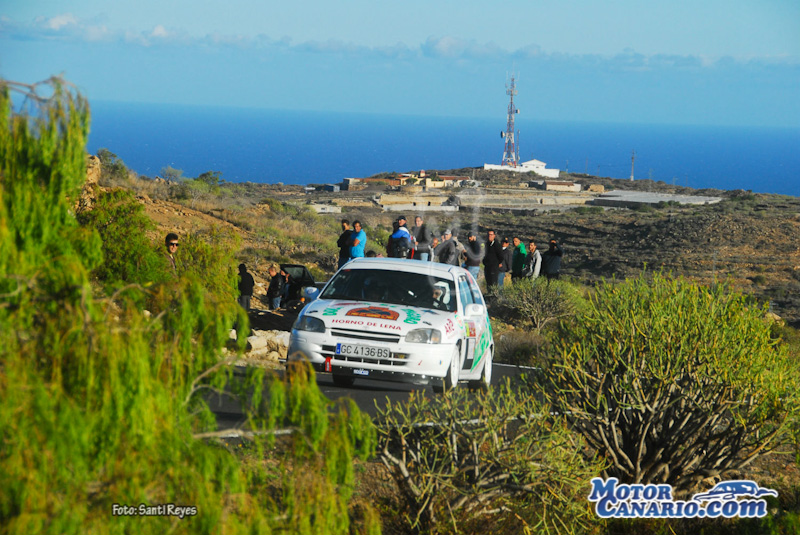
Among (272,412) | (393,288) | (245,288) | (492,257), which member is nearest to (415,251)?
(492,257)

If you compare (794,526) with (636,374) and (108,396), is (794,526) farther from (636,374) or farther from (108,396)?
(108,396)

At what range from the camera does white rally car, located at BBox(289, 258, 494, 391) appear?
32.2 ft

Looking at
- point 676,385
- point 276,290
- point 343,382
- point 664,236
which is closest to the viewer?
point 676,385

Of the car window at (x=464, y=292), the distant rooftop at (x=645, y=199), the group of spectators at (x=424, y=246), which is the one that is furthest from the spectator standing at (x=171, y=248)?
the distant rooftop at (x=645, y=199)

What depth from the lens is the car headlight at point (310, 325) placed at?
9.99 metres

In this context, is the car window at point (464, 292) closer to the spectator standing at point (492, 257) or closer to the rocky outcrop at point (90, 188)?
the spectator standing at point (492, 257)

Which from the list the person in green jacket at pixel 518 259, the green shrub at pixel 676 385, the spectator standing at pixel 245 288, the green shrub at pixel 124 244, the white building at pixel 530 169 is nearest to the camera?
the green shrub at pixel 676 385

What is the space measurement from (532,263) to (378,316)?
938cm

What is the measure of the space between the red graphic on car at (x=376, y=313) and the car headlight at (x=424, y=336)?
12.4 inches

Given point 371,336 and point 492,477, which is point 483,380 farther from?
point 492,477

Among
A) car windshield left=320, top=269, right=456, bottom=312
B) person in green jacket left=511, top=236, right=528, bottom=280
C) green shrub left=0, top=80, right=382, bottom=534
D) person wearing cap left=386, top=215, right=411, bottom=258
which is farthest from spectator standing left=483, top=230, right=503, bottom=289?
green shrub left=0, top=80, right=382, bottom=534

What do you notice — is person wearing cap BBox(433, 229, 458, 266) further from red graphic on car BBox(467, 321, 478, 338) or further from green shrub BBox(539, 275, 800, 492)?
green shrub BBox(539, 275, 800, 492)

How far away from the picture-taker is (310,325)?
10.1m

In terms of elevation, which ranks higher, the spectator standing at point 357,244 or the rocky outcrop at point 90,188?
the rocky outcrop at point 90,188
